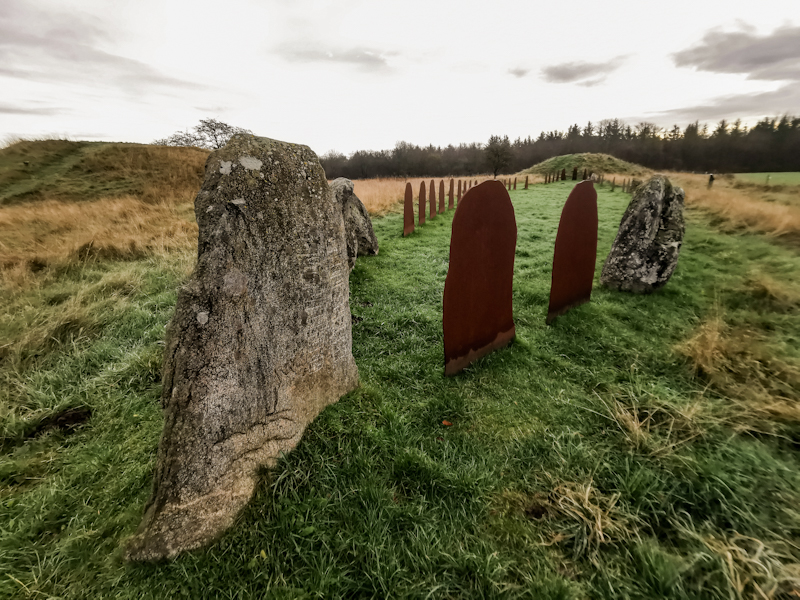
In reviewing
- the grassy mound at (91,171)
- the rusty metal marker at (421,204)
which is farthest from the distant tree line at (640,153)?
the rusty metal marker at (421,204)

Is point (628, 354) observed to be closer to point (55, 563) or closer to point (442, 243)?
point (55, 563)

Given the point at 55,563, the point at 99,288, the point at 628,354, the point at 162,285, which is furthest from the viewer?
the point at 162,285

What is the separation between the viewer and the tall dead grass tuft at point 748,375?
7.98 feet

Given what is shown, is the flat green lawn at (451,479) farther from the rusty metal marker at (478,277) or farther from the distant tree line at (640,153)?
the distant tree line at (640,153)

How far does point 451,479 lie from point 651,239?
185 inches

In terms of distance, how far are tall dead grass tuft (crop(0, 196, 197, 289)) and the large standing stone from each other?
590 centimetres

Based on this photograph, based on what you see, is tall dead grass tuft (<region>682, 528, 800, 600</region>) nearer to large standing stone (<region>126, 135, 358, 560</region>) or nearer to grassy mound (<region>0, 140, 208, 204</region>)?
large standing stone (<region>126, 135, 358, 560</region>)

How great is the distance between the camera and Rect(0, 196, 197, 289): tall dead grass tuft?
19.6 feet

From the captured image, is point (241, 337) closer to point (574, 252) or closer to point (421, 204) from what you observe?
point (574, 252)

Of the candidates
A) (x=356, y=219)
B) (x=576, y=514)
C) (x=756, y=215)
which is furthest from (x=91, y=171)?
(x=756, y=215)

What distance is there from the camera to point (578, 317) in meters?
4.20

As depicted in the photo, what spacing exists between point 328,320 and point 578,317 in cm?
329

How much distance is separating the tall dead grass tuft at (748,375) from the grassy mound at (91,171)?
18.5 metres

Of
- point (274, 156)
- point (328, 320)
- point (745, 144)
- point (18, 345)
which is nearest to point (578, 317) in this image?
point (328, 320)
